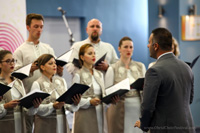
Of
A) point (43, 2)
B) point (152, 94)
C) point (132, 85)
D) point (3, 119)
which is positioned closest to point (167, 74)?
point (152, 94)

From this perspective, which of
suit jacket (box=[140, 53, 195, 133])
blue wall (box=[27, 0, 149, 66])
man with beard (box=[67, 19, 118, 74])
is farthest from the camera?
blue wall (box=[27, 0, 149, 66])

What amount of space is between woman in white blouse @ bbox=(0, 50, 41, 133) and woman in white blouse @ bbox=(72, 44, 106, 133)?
666 mm

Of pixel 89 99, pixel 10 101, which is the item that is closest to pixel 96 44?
pixel 89 99

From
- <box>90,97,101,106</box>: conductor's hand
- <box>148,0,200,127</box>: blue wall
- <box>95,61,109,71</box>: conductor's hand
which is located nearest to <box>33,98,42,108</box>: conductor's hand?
<box>90,97,101,106</box>: conductor's hand

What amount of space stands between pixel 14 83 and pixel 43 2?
4711 millimetres

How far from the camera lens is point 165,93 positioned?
2.79 m

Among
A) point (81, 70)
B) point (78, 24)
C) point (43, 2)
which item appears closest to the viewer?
point (81, 70)

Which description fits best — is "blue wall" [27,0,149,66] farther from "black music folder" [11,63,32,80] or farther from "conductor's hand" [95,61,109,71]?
"black music folder" [11,63,32,80]

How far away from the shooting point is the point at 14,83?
388cm

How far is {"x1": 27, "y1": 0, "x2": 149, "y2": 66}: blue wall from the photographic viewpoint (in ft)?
27.5

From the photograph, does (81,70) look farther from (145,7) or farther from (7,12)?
(145,7)

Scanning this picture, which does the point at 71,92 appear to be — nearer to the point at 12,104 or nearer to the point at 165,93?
the point at 12,104

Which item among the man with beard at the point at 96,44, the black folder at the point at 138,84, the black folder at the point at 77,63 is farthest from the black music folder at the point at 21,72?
the black folder at the point at 138,84

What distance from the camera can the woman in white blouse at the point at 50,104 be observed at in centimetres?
383
